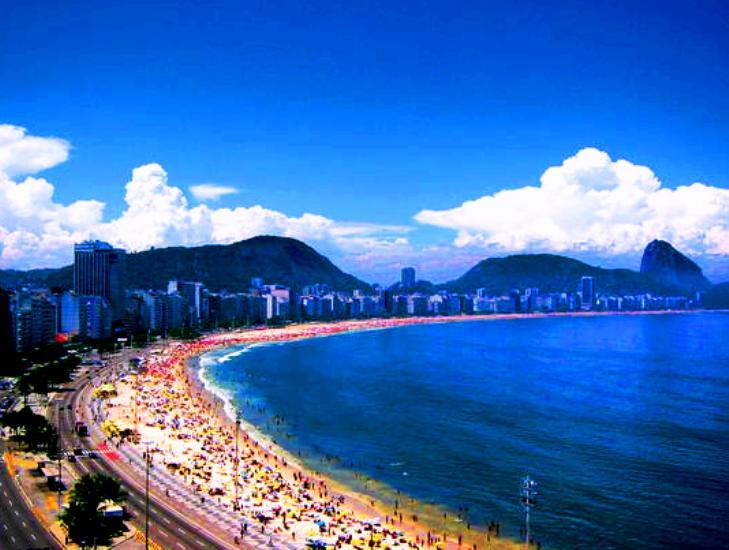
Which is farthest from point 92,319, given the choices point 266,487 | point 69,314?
point 266,487

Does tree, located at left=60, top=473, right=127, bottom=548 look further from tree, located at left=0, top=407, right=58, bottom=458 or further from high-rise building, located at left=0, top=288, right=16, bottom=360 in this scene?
high-rise building, located at left=0, top=288, right=16, bottom=360

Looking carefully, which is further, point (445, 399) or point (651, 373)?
point (651, 373)

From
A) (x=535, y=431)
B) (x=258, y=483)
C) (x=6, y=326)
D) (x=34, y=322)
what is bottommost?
(x=535, y=431)

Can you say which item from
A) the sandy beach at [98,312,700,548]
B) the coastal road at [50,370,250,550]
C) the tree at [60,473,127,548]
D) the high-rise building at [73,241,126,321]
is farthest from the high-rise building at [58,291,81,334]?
the tree at [60,473,127,548]

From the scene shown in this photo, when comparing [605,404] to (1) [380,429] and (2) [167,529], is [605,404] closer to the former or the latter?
(1) [380,429]

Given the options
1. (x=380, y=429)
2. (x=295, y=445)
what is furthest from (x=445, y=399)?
(x=295, y=445)

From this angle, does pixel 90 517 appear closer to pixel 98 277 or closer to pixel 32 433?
pixel 32 433

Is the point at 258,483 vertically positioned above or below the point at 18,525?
below
